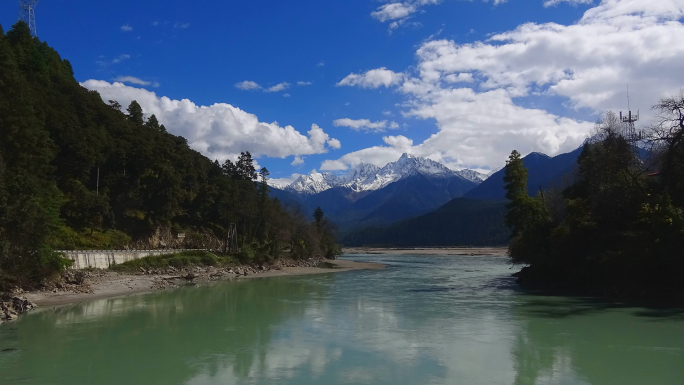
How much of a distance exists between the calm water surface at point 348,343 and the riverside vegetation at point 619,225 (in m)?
3.83

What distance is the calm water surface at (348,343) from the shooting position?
1322 cm

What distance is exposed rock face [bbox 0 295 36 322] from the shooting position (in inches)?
853

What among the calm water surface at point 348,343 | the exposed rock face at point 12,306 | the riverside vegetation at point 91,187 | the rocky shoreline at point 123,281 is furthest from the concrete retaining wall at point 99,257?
the exposed rock face at point 12,306

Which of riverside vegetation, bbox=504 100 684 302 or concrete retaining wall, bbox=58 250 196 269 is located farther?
concrete retaining wall, bbox=58 250 196 269

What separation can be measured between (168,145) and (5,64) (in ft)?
75.6

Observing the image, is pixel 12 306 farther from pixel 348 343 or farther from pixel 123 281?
pixel 348 343

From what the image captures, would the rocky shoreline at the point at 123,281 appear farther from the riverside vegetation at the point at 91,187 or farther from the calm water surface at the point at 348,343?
the calm water surface at the point at 348,343

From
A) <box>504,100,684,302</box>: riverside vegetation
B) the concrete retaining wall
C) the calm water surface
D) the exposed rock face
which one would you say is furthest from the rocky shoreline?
<box>504,100,684,302</box>: riverside vegetation

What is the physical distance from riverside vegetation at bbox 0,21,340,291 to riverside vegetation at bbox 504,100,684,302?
34.5 metres

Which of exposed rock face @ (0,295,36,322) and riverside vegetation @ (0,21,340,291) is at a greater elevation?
riverside vegetation @ (0,21,340,291)

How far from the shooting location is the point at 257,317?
24.3 m

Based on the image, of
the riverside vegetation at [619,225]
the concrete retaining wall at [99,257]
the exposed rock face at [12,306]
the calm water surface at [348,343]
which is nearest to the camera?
the calm water surface at [348,343]

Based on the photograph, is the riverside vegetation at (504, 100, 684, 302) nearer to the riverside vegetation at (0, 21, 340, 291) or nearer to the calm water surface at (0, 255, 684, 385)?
the calm water surface at (0, 255, 684, 385)

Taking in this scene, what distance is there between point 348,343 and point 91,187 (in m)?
45.5
